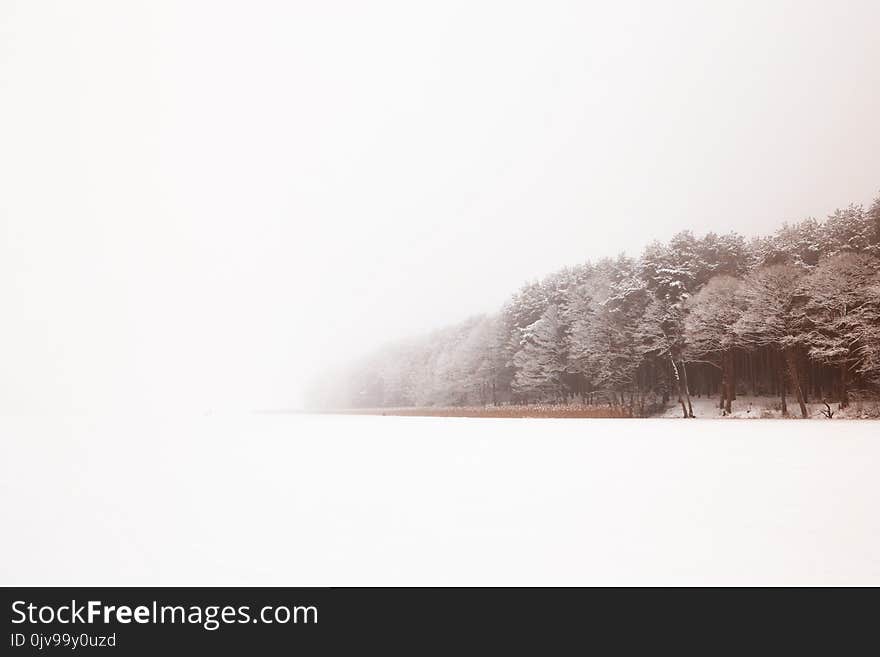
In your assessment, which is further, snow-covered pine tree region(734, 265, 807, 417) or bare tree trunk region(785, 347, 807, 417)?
snow-covered pine tree region(734, 265, 807, 417)

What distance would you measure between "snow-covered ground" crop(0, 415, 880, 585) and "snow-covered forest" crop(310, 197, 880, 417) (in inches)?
1173

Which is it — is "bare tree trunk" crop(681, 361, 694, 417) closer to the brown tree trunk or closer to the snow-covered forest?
the snow-covered forest

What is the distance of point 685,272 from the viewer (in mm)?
57906

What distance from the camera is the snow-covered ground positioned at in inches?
301

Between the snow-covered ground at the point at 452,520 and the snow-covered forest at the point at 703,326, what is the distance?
29.8 metres
